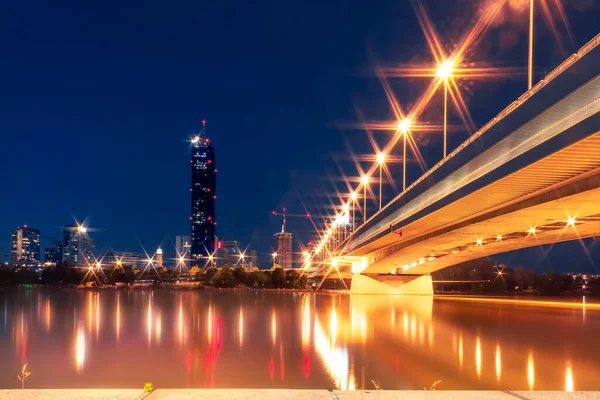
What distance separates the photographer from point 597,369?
1478cm

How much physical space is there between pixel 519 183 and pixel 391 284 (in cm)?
5373

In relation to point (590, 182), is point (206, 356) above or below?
below

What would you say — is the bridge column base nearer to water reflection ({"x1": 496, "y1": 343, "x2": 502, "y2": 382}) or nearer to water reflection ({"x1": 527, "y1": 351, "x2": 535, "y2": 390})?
water reflection ({"x1": 496, "y1": 343, "x2": 502, "y2": 382})

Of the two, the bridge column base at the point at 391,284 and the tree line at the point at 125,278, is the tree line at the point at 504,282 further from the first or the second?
the bridge column base at the point at 391,284

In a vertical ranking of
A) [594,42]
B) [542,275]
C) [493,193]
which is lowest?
[542,275]

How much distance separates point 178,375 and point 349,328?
45.3 feet

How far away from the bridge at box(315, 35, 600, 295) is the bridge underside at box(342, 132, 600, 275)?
0.05 m

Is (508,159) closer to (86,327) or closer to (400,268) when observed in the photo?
(86,327)

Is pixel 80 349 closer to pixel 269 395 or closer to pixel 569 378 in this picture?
pixel 269 395

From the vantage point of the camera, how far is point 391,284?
250 ft

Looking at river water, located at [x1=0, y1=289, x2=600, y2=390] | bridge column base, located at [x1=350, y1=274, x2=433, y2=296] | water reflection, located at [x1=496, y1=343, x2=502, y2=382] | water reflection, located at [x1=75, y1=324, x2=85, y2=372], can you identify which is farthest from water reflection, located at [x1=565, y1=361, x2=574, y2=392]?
bridge column base, located at [x1=350, y1=274, x2=433, y2=296]

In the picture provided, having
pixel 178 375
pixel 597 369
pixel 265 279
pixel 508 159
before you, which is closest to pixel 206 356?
pixel 178 375

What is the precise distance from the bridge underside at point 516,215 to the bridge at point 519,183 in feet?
0.16

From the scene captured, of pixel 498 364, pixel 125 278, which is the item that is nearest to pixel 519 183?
pixel 498 364
